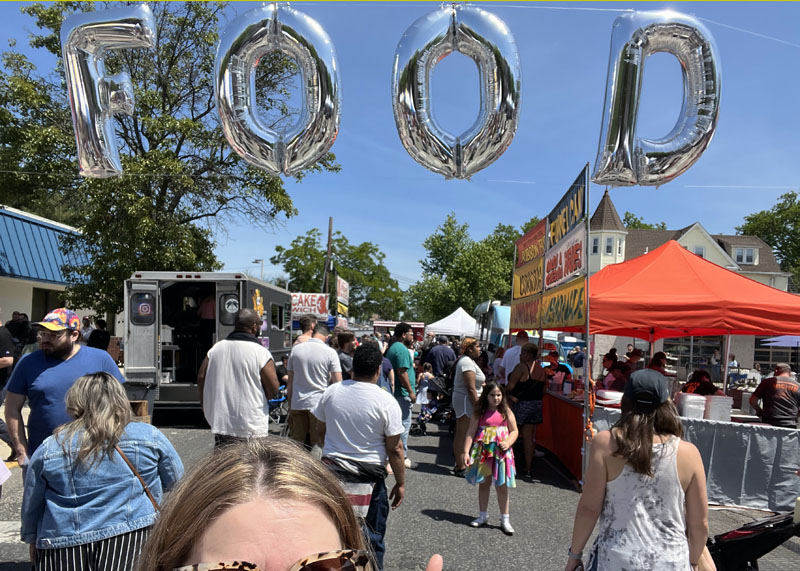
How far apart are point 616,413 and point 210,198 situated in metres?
6.14

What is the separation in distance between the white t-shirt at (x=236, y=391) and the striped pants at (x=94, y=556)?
1.76 m

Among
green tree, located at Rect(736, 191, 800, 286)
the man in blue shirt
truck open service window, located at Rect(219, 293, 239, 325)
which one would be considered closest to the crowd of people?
the man in blue shirt

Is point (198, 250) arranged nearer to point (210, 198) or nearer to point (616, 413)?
point (210, 198)

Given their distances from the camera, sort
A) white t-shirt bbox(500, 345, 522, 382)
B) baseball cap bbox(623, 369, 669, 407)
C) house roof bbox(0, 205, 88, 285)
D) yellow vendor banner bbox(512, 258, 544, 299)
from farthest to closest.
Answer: house roof bbox(0, 205, 88, 285) < yellow vendor banner bbox(512, 258, 544, 299) < white t-shirt bbox(500, 345, 522, 382) < baseball cap bbox(623, 369, 669, 407)

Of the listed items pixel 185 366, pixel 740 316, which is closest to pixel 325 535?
pixel 740 316

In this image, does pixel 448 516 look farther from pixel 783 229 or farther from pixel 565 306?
pixel 783 229

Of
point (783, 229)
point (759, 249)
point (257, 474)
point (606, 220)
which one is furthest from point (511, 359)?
point (783, 229)

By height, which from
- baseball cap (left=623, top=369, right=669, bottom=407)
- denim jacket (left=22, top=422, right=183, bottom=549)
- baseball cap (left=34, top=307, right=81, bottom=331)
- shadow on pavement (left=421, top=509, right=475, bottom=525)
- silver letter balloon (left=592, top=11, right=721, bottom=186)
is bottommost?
shadow on pavement (left=421, top=509, right=475, bottom=525)

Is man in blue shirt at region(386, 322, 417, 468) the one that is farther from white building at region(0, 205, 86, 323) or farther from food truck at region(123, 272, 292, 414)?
white building at region(0, 205, 86, 323)

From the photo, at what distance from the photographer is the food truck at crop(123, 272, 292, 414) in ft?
33.6

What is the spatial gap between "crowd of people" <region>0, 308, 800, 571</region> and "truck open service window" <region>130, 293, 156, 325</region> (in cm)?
580

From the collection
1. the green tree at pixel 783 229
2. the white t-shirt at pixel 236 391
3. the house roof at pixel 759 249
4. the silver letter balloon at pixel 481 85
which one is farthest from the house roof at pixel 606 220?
the silver letter balloon at pixel 481 85

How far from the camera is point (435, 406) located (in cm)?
1123

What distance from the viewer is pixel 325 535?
2.94 feet
